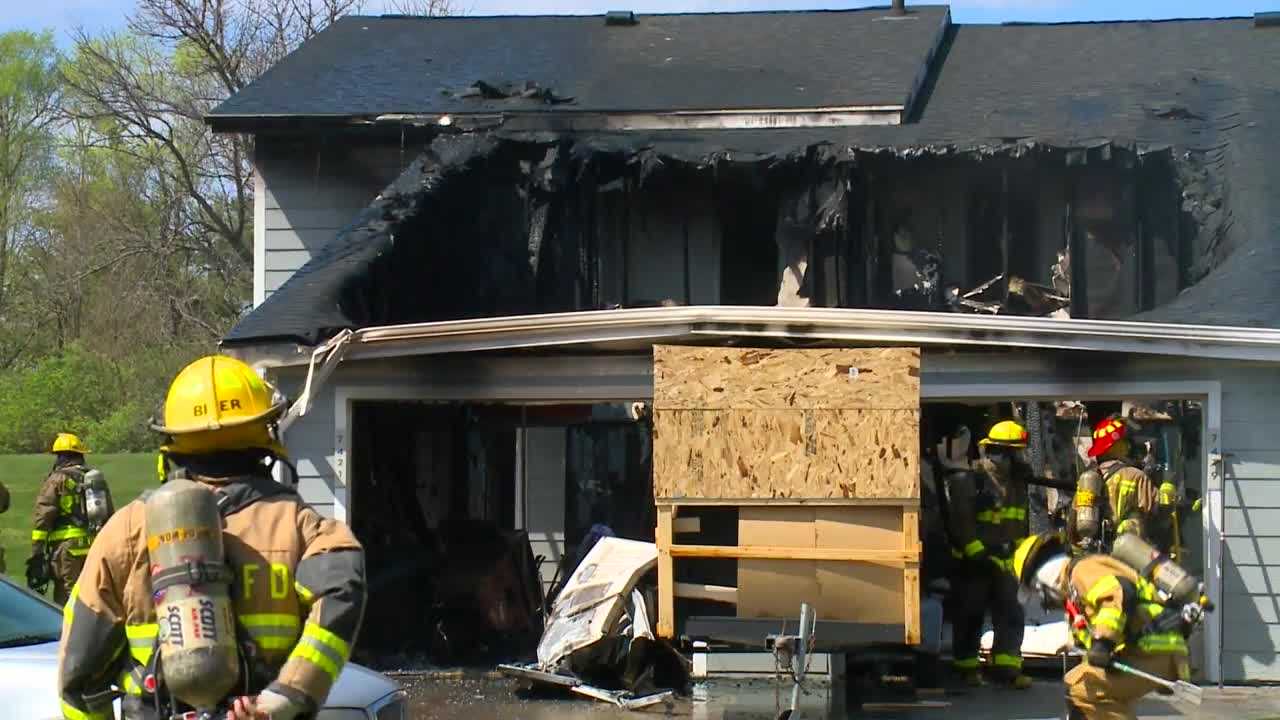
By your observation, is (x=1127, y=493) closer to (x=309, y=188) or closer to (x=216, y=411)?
(x=309, y=188)

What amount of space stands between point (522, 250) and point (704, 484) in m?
4.80

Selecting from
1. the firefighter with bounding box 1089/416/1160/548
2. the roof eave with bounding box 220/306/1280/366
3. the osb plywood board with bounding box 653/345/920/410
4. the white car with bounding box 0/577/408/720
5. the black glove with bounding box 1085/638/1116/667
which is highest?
the roof eave with bounding box 220/306/1280/366

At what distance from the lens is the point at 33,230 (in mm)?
42500

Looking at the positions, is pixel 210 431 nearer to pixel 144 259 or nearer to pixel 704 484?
pixel 704 484

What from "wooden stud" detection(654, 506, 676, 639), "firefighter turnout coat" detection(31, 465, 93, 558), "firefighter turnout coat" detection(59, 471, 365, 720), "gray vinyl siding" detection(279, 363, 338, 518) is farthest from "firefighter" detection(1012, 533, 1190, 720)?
"firefighter turnout coat" detection(31, 465, 93, 558)

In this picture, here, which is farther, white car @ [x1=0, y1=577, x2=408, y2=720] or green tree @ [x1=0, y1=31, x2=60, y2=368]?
green tree @ [x1=0, y1=31, x2=60, y2=368]

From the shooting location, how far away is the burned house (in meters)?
11.0

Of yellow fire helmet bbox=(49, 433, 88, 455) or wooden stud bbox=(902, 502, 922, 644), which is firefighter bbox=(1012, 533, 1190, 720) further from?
yellow fire helmet bbox=(49, 433, 88, 455)

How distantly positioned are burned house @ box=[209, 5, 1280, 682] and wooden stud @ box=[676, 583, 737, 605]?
5.59 feet

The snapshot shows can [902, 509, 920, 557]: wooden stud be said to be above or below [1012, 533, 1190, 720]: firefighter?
above

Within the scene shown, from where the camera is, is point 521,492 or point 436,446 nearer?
point 436,446

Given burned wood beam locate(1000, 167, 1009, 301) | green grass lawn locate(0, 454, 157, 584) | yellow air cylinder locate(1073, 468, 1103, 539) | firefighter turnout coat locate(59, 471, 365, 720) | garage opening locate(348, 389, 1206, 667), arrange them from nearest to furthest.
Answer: firefighter turnout coat locate(59, 471, 365, 720)
yellow air cylinder locate(1073, 468, 1103, 539)
garage opening locate(348, 389, 1206, 667)
burned wood beam locate(1000, 167, 1009, 301)
green grass lawn locate(0, 454, 157, 584)

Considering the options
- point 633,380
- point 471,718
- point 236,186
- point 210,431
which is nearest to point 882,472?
point 633,380

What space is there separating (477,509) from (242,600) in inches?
490
